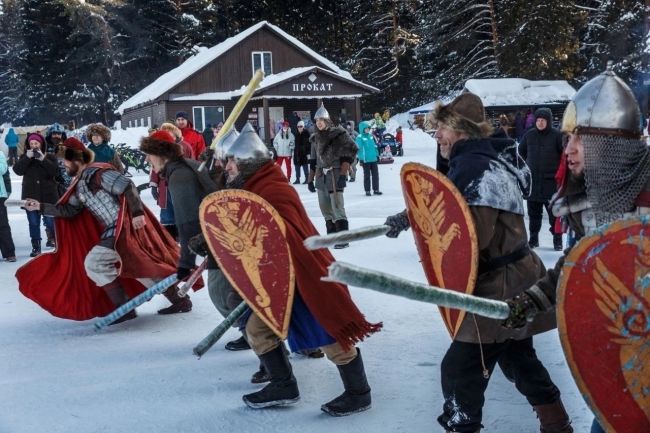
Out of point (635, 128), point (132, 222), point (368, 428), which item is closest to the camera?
point (635, 128)

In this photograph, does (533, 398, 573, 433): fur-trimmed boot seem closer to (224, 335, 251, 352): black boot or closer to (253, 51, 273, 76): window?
(224, 335, 251, 352): black boot

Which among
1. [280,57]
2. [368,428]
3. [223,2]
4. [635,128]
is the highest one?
[223,2]

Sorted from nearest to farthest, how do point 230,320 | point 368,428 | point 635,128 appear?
point 635,128
point 368,428
point 230,320

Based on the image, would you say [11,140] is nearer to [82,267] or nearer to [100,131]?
[100,131]

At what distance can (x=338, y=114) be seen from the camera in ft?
105

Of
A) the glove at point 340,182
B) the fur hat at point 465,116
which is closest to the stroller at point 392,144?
the glove at point 340,182

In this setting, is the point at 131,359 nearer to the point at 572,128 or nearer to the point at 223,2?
the point at 572,128

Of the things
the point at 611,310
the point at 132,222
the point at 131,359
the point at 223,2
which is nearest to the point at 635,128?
the point at 611,310

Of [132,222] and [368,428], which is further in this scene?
[132,222]

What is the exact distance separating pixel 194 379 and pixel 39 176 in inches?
211

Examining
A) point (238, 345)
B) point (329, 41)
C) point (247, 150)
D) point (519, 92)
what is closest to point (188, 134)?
point (238, 345)

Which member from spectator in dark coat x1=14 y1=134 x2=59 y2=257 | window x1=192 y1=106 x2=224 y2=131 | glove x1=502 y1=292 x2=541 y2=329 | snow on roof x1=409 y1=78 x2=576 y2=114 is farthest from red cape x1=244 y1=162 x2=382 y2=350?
window x1=192 y1=106 x2=224 y2=131

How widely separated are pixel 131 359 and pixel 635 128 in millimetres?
3459

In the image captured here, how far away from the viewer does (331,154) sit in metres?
8.61
